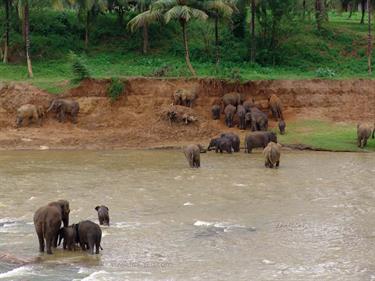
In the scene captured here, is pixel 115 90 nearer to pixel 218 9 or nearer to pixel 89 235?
pixel 218 9

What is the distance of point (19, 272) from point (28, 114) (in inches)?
786

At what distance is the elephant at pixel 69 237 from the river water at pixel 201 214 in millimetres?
197

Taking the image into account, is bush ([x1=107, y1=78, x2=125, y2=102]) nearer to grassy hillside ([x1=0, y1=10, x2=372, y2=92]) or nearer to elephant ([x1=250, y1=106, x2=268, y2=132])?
grassy hillside ([x1=0, y1=10, x2=372, y2=92])

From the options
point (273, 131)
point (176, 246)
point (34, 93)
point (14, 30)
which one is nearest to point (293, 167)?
point (273, 131)

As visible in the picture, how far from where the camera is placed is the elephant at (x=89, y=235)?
15086 millimetres

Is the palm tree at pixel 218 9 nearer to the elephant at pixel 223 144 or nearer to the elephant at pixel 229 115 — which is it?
the elephant at pixel 229 115

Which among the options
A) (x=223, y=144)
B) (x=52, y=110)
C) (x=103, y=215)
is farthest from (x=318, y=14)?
(x=103, y=215)

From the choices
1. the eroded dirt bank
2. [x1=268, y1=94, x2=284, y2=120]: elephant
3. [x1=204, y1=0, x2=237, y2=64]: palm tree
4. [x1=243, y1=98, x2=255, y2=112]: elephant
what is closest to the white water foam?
the eroded dirt bank

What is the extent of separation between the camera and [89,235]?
15086 millimetres

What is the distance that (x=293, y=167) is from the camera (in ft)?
86.6

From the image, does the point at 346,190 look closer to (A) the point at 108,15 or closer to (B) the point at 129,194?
(B) the point at 129,194

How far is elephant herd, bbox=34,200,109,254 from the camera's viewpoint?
15141 mm

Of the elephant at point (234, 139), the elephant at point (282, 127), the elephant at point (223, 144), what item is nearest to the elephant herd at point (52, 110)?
the elephant at point (223, 144)

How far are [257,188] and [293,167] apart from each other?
14.0 ft
